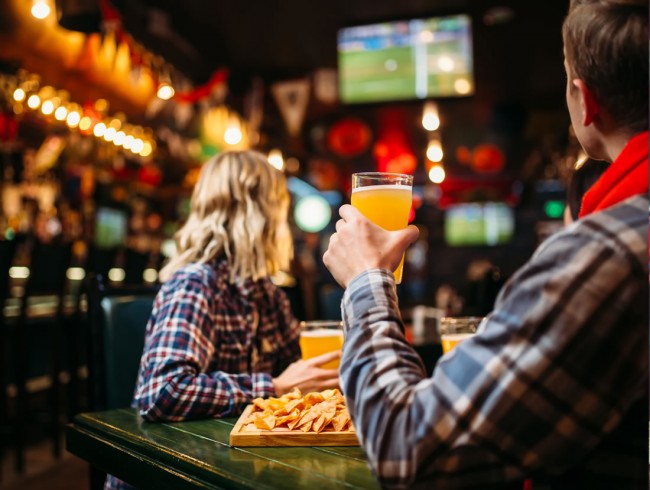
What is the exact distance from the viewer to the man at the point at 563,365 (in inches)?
31.4

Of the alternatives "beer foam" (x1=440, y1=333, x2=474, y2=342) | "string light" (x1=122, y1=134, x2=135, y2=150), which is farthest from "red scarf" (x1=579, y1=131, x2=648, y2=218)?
"string light" (x1=122, y1=134, x2=135, y2=150)

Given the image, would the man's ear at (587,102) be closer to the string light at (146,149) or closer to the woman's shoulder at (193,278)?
the woman's shoulder at (193,278)

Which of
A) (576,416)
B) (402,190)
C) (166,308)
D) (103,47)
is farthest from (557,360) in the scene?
(103,47)

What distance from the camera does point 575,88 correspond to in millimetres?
973

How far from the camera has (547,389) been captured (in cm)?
81

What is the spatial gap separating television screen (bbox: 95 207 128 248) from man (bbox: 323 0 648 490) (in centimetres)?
858

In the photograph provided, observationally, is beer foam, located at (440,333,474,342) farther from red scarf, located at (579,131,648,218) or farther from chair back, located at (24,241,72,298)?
chair back, located at (24,241,72,298)

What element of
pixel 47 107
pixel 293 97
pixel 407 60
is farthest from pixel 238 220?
pixel 293 97

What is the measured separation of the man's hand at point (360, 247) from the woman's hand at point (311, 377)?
52 centimetres

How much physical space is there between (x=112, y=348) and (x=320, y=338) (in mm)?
706

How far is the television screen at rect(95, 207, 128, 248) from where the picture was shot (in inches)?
362

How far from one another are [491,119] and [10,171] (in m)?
6.12

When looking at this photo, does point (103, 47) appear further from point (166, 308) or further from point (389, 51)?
point (166, 308)

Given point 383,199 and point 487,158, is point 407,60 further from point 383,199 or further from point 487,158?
point 487,158
